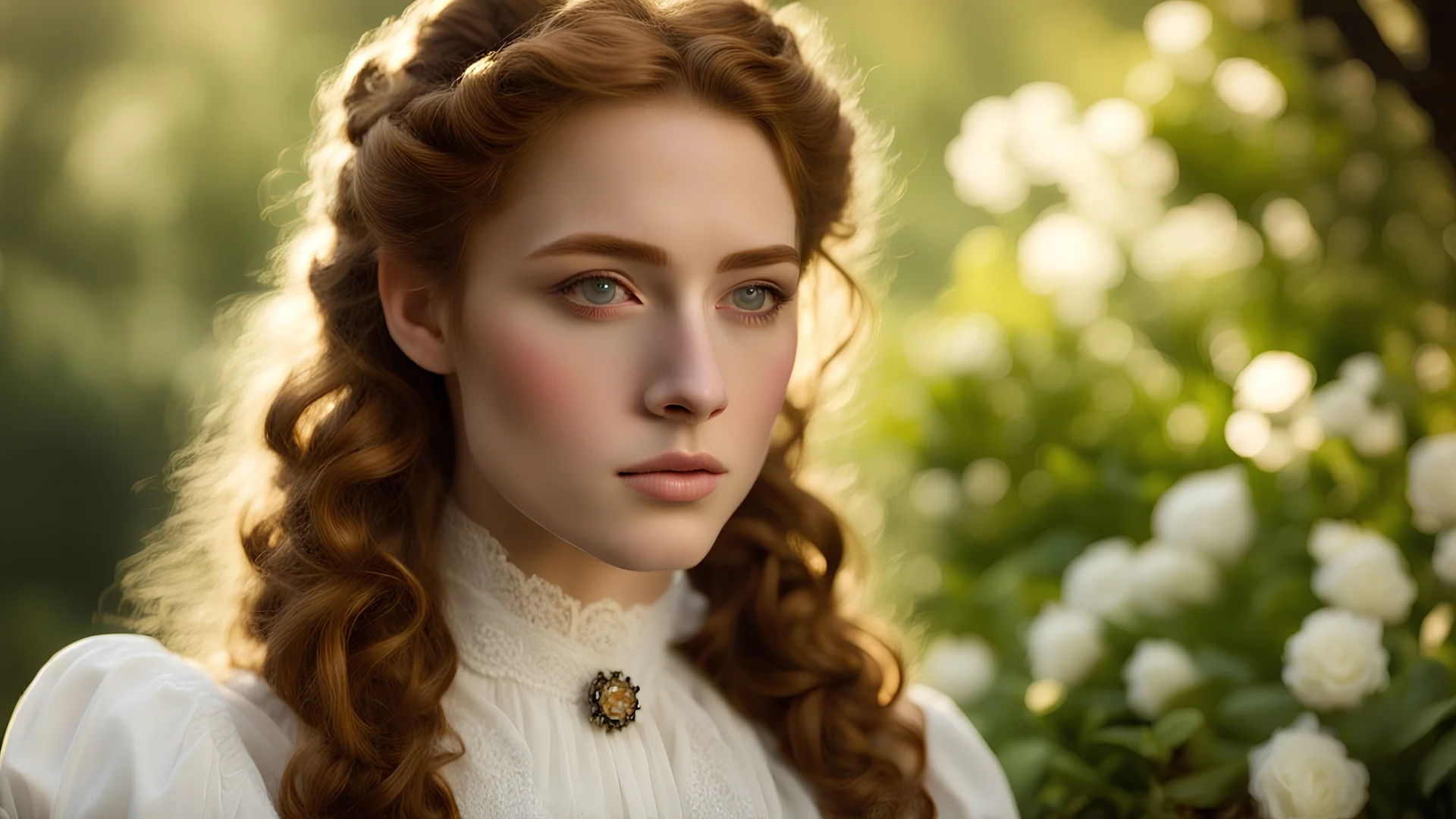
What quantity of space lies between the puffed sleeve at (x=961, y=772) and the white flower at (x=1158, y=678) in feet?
0.67

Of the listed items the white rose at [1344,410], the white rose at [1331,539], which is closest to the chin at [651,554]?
the white rose at [1331,539]

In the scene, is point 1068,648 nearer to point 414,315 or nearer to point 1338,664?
point 1338,664

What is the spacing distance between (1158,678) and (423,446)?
98cm

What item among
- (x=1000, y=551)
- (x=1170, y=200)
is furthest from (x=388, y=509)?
(x=1170, y=200)

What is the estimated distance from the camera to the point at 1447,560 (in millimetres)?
1593

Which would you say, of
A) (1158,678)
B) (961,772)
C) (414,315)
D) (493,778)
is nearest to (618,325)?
(414,315)

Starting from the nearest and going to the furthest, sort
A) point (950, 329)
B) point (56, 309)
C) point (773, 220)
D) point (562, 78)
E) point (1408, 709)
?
point (562, 78) < point (773, 220) < point (1408, 709) < point (56, 309) < point (950, 329)

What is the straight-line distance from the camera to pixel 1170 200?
2.31m

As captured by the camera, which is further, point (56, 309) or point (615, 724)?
point (56, 309)

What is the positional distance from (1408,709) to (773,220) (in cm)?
96

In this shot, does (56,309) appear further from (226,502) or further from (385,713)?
(385,713)

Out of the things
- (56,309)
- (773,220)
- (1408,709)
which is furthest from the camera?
(56,309)

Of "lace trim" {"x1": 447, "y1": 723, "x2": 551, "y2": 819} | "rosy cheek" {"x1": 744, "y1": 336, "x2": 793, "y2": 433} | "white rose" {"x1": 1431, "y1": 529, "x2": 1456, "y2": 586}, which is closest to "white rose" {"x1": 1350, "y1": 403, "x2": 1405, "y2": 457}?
"white rose" {"x1": 1431, "y1": 529, "x2": 1456, "y2": 586}

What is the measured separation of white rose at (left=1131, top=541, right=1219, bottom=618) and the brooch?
780 millimetres
